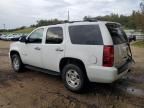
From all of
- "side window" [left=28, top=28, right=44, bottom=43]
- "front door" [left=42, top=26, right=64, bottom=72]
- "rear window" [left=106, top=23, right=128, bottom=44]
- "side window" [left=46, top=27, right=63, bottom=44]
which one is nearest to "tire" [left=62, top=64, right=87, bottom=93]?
"front door" [left=42, top=26, right=64, bottom=72]

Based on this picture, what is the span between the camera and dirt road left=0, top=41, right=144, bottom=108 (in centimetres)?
509

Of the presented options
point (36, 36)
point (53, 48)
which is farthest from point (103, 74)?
point (36, 36)

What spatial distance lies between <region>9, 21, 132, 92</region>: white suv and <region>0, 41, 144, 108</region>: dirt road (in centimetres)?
44

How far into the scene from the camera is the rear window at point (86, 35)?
17.8 ft

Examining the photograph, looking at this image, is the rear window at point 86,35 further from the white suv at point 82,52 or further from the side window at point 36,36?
the side window at point 36,36

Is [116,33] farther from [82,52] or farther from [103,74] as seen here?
[103,74]

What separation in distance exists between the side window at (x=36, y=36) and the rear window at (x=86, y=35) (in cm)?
137

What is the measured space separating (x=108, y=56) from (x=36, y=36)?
3013mm

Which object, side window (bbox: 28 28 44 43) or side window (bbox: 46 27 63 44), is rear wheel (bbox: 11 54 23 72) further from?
side window (bbox: 46 27 63 44)

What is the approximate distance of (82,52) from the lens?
557 centimetres


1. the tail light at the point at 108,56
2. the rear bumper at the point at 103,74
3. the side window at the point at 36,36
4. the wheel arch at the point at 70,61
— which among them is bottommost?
the rear bumper at the point at 103,74

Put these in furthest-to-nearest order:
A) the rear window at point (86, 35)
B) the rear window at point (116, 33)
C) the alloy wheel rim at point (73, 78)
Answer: the alloy wheel rim at point (73, 78) < the rear window at point (116, 33) < the rear window at point (86, 35)

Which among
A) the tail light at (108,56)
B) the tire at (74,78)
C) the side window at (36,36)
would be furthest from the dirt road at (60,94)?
the side window at (36,36)

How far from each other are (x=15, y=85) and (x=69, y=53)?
2.10 m
